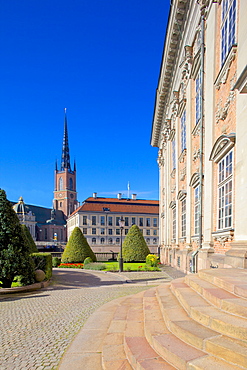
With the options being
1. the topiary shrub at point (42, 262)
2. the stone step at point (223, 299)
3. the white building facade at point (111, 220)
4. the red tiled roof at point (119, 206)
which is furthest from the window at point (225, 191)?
the red tiled roof at point (119, 206)

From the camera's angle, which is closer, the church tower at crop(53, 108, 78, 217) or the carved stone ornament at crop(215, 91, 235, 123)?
the carved stone ornament at crop(215, 91, 235, 123)

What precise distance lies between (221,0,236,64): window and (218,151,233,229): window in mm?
3693

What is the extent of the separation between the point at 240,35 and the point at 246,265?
20.7 ft

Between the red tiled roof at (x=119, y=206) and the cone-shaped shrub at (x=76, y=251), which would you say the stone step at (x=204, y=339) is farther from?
the red tiled roof at (x=119, y=206)

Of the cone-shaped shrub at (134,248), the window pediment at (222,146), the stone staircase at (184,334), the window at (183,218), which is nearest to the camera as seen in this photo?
the stone staircase at (184,334)

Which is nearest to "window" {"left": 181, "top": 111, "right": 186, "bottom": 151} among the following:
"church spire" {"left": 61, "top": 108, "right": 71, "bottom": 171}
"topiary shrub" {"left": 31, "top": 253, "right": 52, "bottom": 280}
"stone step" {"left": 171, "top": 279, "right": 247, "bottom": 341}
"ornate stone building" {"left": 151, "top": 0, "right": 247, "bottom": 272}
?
"ornate stone building" {"left": 151, "top": 0, "right": 247, "bottom": 272}

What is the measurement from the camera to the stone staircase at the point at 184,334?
326 cm

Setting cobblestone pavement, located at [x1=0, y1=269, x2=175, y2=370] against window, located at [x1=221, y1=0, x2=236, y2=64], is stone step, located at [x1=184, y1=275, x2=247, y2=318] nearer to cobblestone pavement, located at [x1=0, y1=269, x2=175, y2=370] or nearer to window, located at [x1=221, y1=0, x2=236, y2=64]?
cobblestone pavement, located at [x1=0, y1=269, x2=175, y2=370]

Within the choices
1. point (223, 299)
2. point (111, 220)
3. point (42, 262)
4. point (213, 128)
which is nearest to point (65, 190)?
point (111, 220)

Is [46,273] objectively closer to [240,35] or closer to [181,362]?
[181,362]

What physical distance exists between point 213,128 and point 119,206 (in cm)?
6136

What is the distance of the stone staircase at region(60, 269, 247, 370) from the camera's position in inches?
128

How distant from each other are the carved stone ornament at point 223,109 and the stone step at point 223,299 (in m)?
6.16

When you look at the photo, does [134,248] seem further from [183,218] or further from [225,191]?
[225,191]
